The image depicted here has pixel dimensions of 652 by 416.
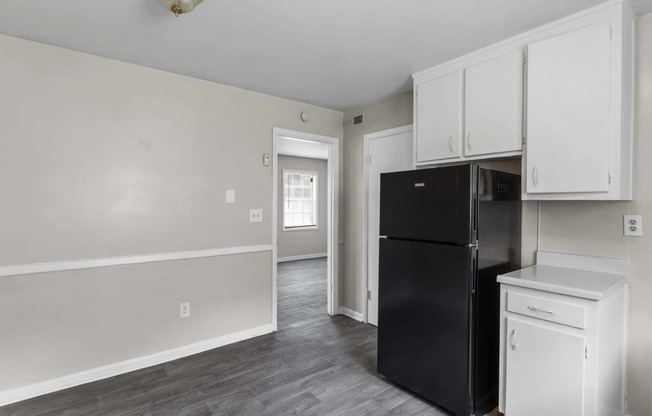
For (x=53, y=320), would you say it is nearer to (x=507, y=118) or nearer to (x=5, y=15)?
(x=5, y=15)

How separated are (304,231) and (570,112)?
6.36m

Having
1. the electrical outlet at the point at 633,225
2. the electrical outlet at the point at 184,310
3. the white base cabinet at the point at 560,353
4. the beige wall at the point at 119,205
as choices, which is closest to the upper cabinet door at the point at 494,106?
the electrical outlet at the point at 633,225

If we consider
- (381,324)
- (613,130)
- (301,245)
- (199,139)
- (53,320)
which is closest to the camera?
(613,130)

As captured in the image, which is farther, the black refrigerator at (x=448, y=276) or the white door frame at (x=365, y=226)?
the white door frame at (x=365, y=226)

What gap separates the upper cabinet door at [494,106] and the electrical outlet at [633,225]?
712mm

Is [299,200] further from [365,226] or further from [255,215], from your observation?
[255,215]

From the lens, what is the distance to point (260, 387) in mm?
2377

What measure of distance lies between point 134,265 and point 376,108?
2.74 meters

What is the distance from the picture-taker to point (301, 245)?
7797 mm

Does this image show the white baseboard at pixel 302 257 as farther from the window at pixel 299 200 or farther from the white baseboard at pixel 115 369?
the white baseboard at pixel 115 369

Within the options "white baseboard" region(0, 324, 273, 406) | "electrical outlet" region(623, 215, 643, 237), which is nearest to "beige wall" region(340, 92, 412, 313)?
"white baseboard" region(0, 324, 273, 406)

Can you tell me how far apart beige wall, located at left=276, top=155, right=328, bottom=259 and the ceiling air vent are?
362 centimetres

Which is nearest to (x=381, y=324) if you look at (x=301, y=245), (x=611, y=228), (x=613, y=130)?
(x=611, y=228)

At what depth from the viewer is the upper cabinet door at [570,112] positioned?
1.77 meters
